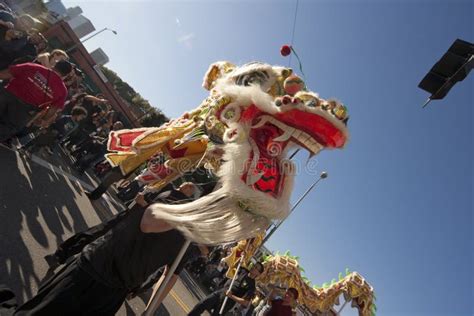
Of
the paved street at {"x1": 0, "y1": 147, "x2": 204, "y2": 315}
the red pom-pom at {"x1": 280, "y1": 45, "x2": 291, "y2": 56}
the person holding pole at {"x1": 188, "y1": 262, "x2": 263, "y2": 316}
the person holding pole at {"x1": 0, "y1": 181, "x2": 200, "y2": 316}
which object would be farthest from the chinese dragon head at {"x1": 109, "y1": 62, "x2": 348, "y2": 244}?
the person holding pole at {"x1": 188, "y1": 262, "x2": 263, "y2": 316}

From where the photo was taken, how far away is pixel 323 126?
6.38 feet

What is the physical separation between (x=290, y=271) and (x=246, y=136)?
4.41 m

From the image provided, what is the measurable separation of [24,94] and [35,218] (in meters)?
1.24

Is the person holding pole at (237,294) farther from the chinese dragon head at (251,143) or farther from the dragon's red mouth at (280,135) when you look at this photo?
the dragon's red mouth at (280,135)

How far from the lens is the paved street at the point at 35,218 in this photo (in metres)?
2.41

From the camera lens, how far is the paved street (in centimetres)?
241

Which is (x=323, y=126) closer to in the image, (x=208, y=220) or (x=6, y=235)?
(x=208, y=220)

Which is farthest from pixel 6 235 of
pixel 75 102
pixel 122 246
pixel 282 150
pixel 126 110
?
pixel 126 110

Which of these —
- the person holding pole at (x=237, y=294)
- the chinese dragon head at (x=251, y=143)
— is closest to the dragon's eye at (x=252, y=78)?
the chinese dragon head at (x=251, y=143)

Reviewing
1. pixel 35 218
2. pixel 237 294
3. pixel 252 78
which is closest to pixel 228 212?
pixel 252 78

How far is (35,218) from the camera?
3178 millimetres

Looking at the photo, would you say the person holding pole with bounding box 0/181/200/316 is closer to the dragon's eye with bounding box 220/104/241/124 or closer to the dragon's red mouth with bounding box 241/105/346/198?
the dragon's red mouth with bounding box 241/105/346/198

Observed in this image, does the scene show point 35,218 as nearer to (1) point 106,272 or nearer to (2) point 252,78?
(1) point 106,272

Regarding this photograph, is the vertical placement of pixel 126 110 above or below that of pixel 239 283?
above
